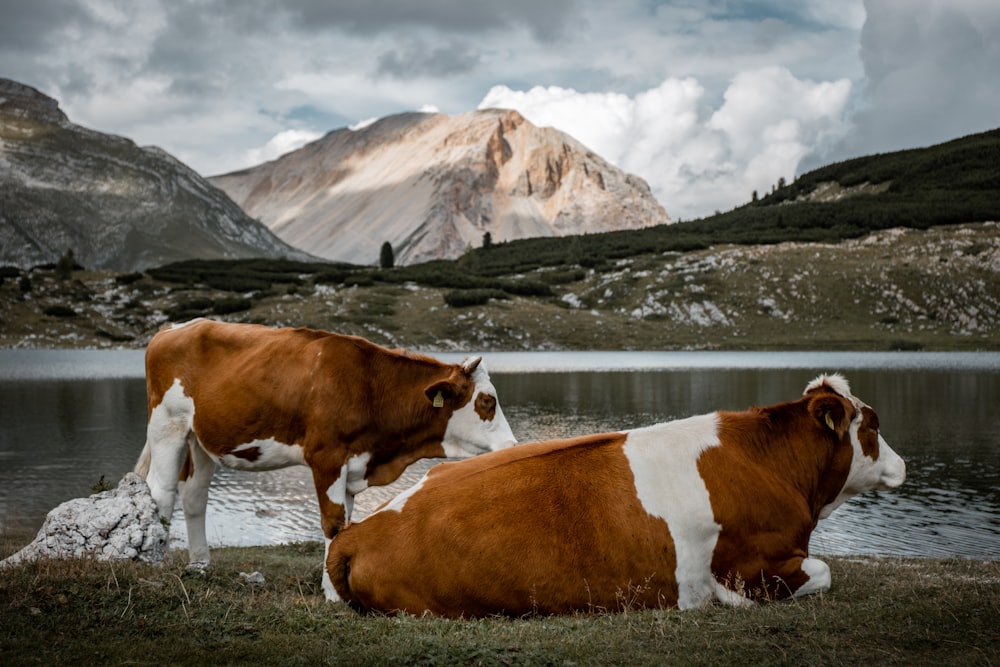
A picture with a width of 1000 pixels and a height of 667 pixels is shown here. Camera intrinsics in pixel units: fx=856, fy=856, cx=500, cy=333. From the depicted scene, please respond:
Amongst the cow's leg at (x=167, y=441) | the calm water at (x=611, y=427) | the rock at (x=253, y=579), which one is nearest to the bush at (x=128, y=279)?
the calm water at (x=611, y=427)

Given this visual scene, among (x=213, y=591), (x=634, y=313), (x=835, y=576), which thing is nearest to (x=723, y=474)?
(x=835, y=576)

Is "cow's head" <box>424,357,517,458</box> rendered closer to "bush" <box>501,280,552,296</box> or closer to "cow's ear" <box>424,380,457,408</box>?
"cow's ear" <box>424,380,457,408</box>

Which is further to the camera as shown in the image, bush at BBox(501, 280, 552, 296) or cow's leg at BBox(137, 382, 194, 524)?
bush at BBox(501, 280, 552, 296)

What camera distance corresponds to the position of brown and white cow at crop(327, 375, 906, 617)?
25.4ft

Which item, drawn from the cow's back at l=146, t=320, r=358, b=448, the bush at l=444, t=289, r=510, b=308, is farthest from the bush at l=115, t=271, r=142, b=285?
the cow's back at l=146, t=320, r=358, b=448

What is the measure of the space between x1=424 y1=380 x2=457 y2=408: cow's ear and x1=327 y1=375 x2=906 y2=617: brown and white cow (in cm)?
233

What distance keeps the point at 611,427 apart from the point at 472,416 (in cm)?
2985

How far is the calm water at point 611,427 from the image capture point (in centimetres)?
2217

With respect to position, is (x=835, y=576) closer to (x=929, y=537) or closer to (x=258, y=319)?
(x=929, y=537)

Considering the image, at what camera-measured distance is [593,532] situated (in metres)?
7.86

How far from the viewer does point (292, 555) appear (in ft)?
51.5

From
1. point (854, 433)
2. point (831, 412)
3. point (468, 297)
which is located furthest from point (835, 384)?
point (468, 297)

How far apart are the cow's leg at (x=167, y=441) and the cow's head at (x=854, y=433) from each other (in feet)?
26.0

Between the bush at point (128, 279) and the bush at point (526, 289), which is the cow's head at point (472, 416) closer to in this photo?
the bush at point (526, 289)
